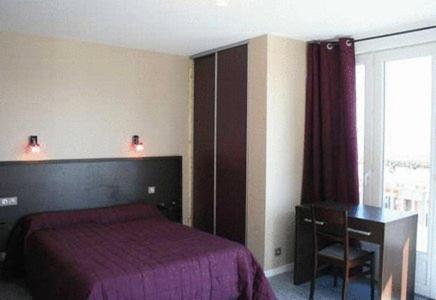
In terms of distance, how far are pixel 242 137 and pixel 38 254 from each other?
6.92 ft

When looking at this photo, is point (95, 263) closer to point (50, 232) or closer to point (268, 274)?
point (50, 232)

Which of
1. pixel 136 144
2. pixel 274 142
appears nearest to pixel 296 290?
pixel 274 142

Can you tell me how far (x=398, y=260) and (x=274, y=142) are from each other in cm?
144

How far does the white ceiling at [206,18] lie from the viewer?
2842 mm

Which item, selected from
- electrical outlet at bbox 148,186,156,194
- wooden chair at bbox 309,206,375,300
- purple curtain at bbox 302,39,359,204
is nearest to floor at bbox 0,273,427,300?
wooden chair at bbox 309,206,375,300

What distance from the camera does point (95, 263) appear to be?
2.58 metres

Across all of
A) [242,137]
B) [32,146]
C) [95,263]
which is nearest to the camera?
[95,263]

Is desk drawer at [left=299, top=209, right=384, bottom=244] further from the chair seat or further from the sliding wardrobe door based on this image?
the sliding wardrobe door

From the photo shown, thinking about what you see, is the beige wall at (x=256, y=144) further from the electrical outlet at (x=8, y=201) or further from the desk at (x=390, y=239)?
the electrical outlet at (x=8, y=201)

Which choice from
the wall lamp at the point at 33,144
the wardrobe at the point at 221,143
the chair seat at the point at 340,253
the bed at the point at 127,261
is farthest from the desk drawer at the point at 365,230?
the wall lamp at the point at 33,144

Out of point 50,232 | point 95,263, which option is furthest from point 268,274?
point 50,232

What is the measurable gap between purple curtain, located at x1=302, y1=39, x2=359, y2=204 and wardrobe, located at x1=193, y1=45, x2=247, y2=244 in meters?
0.67

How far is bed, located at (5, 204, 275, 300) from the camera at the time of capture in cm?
244

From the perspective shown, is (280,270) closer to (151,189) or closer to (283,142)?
(283,142)
